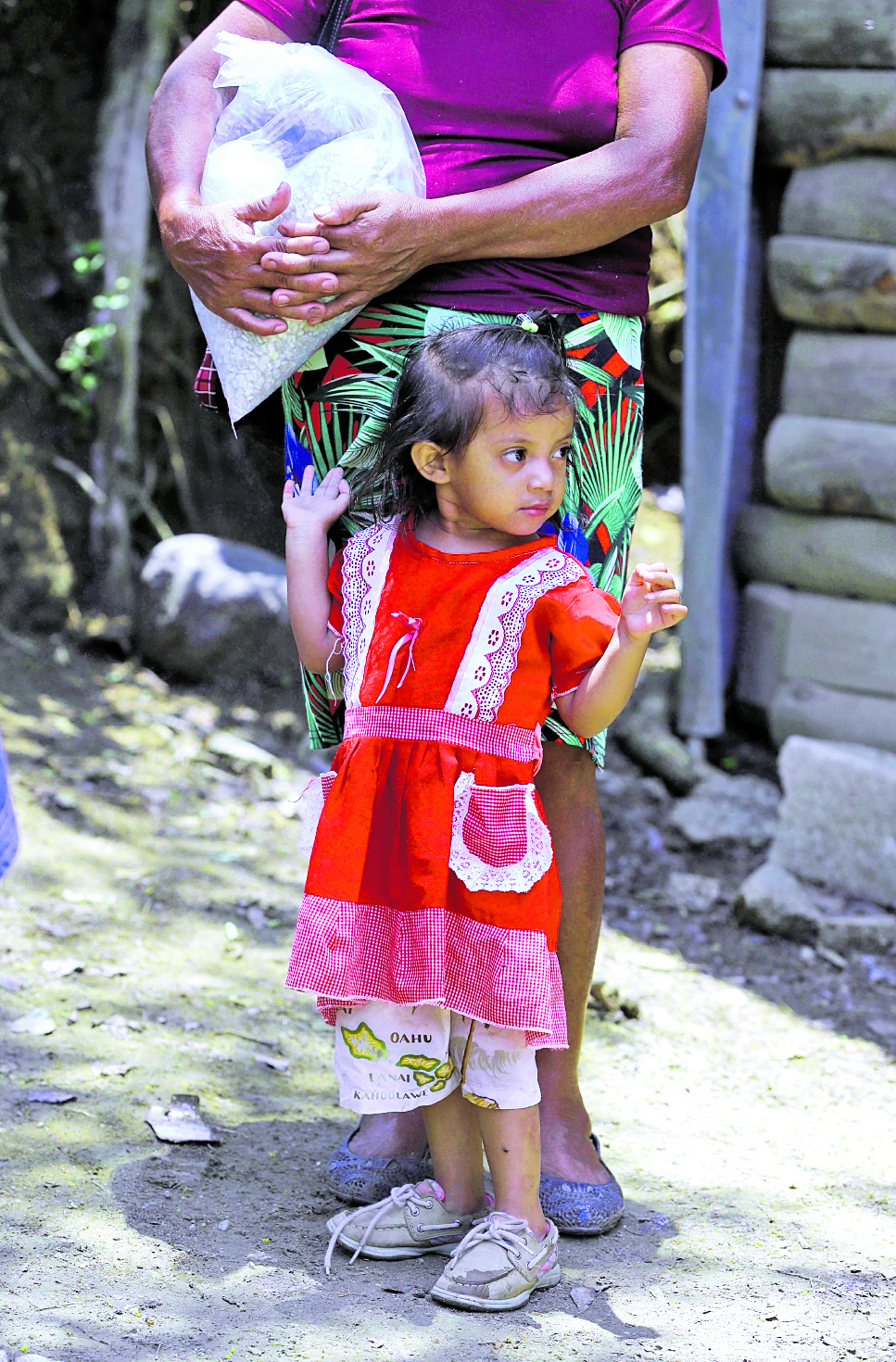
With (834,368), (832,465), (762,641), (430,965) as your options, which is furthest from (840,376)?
(430,965)

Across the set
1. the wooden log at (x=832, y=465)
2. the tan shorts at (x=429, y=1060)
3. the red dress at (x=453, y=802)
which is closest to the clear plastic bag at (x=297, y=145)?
the red dress at (x=453, y=802)

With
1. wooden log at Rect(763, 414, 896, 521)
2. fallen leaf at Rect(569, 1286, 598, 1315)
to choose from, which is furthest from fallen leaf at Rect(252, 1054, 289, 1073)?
wooden log at Rect(763, 414, 896, 521)

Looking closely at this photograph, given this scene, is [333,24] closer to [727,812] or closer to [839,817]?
[839,817]

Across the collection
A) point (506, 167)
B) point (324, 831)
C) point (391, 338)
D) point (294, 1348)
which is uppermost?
point (506, 167)

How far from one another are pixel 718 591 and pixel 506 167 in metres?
2.61

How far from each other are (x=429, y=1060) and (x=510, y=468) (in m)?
0.84

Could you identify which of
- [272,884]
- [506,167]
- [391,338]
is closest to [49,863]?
[272,884]

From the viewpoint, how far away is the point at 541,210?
76.6 inches

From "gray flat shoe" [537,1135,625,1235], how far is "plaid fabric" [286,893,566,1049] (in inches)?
14.7

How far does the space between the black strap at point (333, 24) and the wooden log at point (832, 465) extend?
2.37 m

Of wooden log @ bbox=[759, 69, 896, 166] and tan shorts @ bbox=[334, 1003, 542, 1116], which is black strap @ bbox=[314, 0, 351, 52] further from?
wooden log @ bbox=[759, 69, 896, 166]

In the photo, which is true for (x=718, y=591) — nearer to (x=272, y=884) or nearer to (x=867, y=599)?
(x=867, y=599)

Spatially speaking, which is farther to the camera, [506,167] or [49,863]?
[49,863]

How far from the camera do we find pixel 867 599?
164 inches
